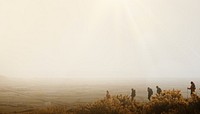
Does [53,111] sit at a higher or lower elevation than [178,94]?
lower

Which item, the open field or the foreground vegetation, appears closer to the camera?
the foreground vegetation

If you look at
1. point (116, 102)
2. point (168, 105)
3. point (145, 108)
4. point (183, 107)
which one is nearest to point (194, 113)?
point (183, 107)

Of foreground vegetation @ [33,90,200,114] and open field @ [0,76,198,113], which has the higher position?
foreground vegetation @ [33,90,200,114]

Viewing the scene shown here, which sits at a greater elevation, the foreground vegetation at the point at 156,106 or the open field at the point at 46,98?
the foreground vegetation at the point at 156,106

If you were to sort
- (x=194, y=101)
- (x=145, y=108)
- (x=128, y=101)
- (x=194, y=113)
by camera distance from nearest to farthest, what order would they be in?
(x=194, y=113)
(x=194, y=101)
(x=145, y=108)
(x=128, y=101)

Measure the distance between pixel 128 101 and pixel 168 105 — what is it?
4699 millimetres

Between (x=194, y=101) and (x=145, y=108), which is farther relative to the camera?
(x=145, y=108)

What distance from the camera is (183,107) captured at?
59.5ft

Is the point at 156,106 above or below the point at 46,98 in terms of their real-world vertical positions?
above

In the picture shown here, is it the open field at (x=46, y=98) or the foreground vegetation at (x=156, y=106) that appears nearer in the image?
the foreground vegetation at (x=156, y=106)

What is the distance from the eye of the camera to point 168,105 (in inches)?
768

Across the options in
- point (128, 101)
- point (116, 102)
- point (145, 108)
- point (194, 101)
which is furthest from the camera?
point (128, 101)

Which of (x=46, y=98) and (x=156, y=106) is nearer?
(x=156, y=106)

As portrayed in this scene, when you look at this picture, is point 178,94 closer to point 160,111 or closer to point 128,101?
point 160,111
